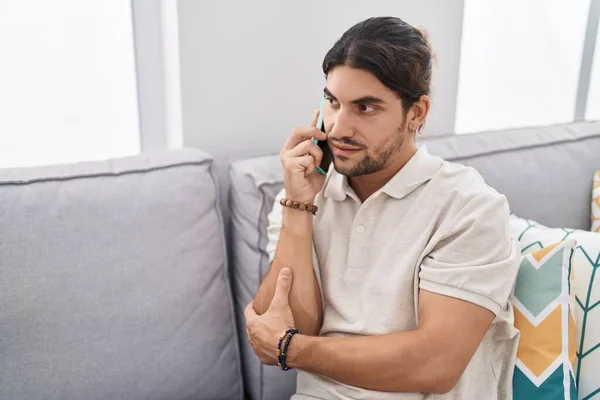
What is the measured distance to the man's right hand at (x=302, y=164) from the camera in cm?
122

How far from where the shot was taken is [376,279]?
115 centimetres

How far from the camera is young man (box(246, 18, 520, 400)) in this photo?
3.40 feet

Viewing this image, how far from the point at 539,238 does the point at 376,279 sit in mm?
395

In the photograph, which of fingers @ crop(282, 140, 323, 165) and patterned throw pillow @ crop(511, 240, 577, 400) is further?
fingers @ crop(282, 140, 323, 165)

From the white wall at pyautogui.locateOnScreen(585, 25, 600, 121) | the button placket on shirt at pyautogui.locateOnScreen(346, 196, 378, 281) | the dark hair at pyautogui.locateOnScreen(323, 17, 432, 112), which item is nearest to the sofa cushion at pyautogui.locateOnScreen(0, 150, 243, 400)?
the button placket on shirt at pyautogui.locateOnScreen(346, 196, 378, 281)

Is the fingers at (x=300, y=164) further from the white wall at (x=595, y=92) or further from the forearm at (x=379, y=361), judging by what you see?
the white wall at (x=595, y=92)

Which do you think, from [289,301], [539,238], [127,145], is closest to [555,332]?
[539,238]

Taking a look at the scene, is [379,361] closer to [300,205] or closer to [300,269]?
[300,269]

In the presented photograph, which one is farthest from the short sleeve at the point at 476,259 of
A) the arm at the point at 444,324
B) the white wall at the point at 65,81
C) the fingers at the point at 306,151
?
the white wall at the point at 65,81

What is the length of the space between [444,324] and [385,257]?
0.63 feet

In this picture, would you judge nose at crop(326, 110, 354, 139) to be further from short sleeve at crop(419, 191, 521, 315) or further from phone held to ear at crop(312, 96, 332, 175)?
short sleeve at crop(419, 191, 521, 315)

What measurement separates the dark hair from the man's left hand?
17.4 inches

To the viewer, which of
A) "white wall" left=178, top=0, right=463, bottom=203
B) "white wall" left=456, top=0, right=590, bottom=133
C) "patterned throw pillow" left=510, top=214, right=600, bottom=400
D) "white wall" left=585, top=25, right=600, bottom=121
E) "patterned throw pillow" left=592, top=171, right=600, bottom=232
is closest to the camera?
"patterned throw pillow" left=510, top=214, right=600, bottom=400

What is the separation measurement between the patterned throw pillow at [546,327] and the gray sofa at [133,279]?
542 millimetres
